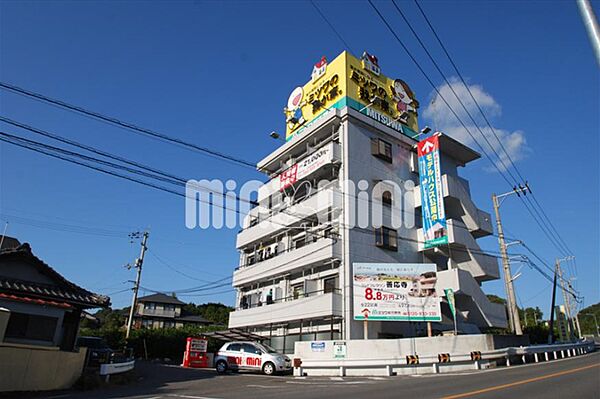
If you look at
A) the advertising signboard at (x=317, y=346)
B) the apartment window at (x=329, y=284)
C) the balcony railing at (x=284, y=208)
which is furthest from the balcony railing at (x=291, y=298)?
the balcony railing at (x=284, y=208)

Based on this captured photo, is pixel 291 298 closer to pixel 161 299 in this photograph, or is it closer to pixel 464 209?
pixel 464 209

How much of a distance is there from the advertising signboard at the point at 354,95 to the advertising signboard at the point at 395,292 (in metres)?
12.8

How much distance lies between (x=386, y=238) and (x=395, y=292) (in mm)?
5566

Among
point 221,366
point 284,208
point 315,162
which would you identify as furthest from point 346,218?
point 221,366

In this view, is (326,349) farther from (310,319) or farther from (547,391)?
(547,391)

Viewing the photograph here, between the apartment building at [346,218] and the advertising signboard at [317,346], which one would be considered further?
the apartment building at [346,218]

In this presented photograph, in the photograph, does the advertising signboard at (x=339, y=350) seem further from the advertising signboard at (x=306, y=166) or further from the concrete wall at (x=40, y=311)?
the concrete wall at (x=40, y=311)

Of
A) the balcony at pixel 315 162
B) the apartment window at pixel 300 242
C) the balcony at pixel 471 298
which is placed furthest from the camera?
the apartment window at pixel 300 242

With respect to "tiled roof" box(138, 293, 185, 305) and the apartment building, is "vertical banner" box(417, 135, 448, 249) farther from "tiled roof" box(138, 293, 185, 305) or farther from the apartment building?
"tiled roof" box(138, 293, 185, 305)

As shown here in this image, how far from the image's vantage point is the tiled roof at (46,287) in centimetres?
1495

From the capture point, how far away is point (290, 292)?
29938mm

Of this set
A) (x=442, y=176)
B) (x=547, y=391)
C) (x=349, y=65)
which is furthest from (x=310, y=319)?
(x=349, y=65)

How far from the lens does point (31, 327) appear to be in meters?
15.3

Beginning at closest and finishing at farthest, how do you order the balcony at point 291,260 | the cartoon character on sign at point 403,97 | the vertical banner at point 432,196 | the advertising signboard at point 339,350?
the advertising signboard at point 339,350, the balcony at point 291,260, the vertical banner at point 432,196, the cartoon character on sign at point 403,97
